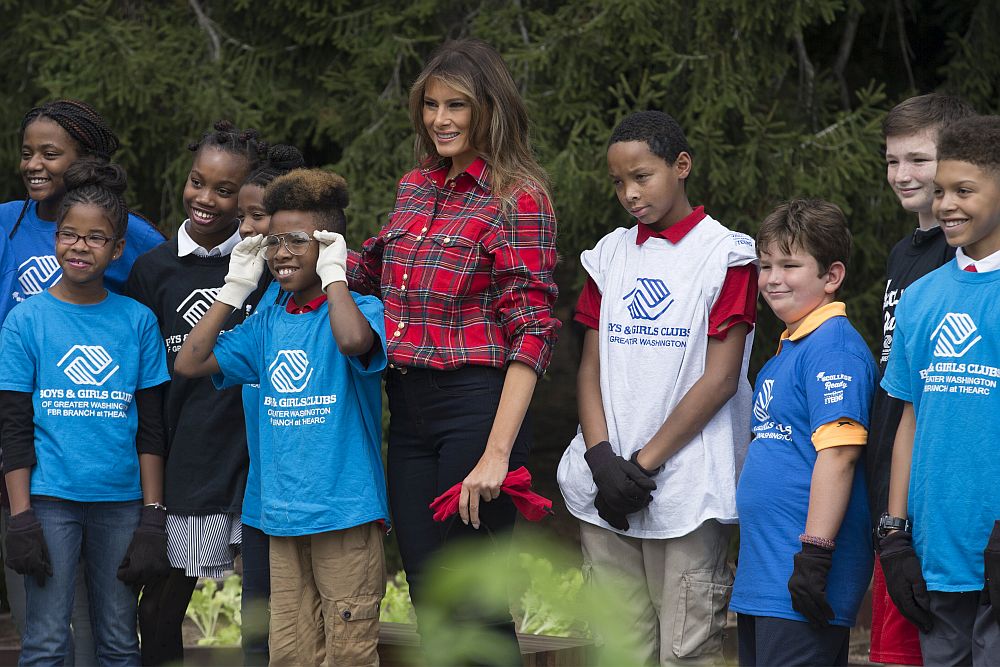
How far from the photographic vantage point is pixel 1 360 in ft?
11.5

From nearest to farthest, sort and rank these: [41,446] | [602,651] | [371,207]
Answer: [602,651], [41,446], [371,207]

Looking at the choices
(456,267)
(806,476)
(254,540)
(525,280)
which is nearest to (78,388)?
(254,540)

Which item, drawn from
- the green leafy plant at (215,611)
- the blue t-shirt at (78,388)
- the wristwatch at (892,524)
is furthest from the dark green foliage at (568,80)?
the wristwatch at (892,524)

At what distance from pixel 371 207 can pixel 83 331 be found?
2.60 m

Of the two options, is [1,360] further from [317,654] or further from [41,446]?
[317,654]

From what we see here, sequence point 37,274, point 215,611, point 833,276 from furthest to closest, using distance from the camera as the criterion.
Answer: point 215,611 → point 37,274 → point 833,276

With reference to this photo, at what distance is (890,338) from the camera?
3.19 metres

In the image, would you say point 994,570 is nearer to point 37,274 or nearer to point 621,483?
point 621,483

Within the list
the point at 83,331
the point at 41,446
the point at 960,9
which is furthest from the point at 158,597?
the point at 960,9

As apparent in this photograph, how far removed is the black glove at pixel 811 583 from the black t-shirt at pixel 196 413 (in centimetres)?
165

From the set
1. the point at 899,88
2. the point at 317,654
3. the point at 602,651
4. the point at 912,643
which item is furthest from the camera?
the point at 899,88

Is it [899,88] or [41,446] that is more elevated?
[899,88]

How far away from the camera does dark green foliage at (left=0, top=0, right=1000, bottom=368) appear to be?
18.9ft

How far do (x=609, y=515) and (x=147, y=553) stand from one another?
4.38 ft
